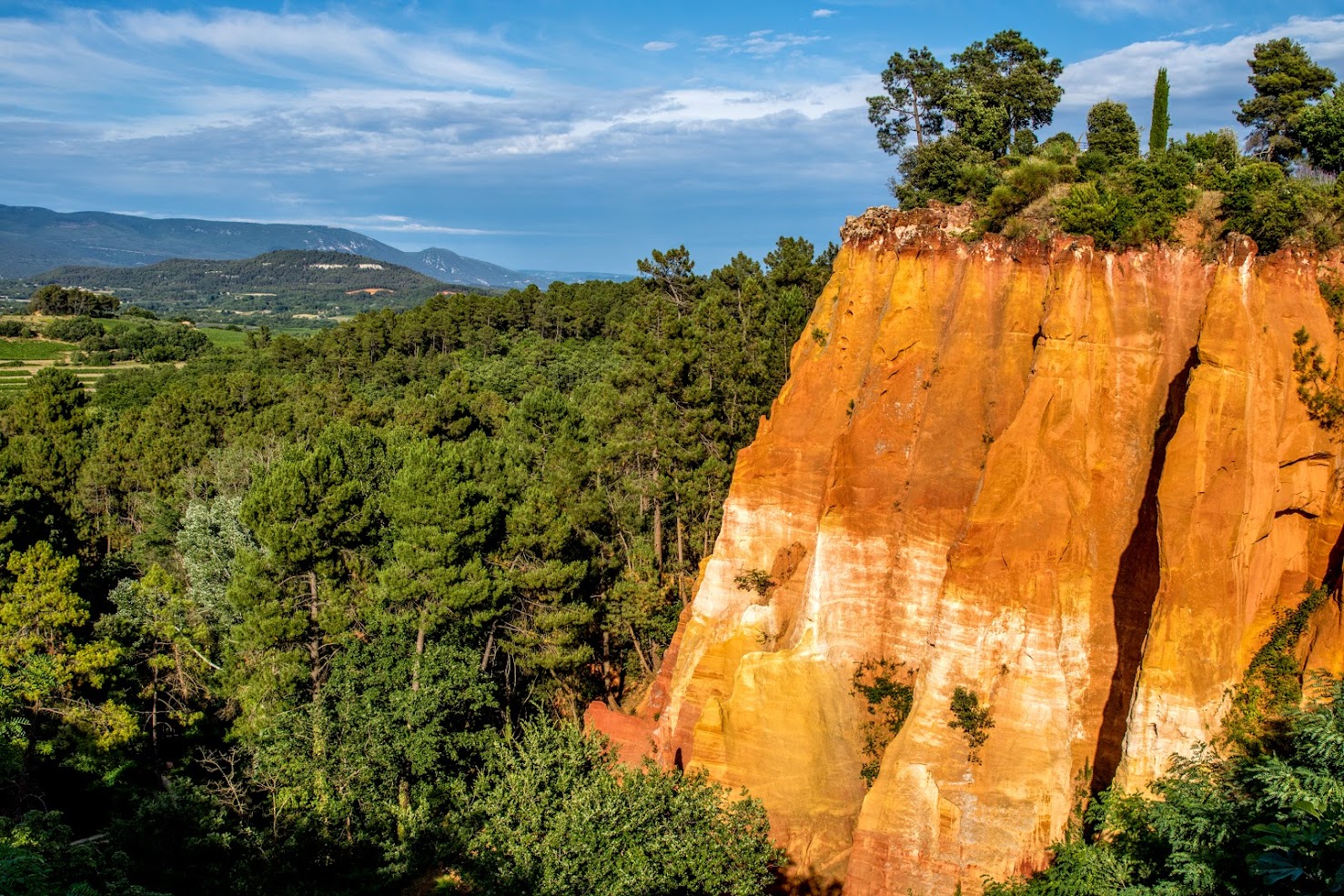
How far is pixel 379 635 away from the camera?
108 feet

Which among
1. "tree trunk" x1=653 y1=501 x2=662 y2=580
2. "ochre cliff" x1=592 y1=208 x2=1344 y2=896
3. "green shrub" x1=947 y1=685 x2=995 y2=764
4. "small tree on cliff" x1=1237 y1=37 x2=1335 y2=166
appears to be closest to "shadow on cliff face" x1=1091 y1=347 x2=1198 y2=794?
"ochre cliff" x1=592 y1=208 x2=1344 y2=896

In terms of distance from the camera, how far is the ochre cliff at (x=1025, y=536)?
1817 centimetres

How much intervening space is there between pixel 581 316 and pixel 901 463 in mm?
72133

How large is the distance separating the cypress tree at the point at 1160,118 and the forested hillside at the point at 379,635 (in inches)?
678

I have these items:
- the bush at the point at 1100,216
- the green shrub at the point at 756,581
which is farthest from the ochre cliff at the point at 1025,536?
the green shrub at the point at 756,581

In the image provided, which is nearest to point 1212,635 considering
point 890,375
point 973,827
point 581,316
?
point 973,827

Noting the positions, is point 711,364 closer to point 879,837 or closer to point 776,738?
point 776,738

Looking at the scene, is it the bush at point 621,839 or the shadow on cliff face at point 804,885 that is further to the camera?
the shadow on cliff face at point 804,885

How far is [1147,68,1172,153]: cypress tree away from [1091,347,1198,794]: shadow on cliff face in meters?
12.3

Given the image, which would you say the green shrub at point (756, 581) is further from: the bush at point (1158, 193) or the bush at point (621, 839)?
the bush at point (1158, 193)

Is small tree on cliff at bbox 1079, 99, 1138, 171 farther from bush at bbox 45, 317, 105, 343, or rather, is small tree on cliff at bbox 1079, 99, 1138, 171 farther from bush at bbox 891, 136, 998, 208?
bush at bbox 45, 317, 105, 343

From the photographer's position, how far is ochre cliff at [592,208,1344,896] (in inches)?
715

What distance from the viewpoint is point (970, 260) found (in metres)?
22.8

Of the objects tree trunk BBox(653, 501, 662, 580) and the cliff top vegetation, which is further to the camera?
tree trunk BBox(653, 501, 662, 580)
